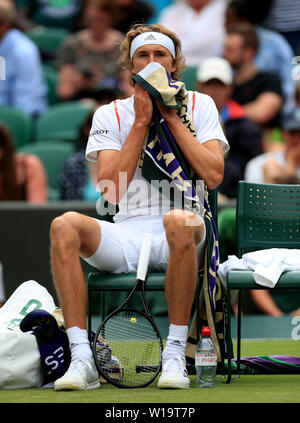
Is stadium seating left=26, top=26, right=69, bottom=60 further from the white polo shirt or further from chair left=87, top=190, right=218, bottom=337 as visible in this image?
chair left=87, top=190, right=218, bottom=337

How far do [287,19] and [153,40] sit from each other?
5.52 meters

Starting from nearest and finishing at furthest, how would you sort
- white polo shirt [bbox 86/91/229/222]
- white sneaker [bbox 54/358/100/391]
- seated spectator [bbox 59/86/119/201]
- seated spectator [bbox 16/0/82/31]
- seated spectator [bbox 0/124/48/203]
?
1. white sneaker [bbox 54/358/100/391]
2. white polo shirt [bbox 86/91/229/222]
3. seated spectator [bbox 0/124/48/203]
4. seated spectator [bbox 59/86/119/201]
5. seated spectator [bbox 16/0/82/31]

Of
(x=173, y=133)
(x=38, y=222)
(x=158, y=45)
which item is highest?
(x=158, y=45)

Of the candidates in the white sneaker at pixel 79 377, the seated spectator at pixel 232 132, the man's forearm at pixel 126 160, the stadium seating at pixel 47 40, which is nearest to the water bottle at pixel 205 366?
the white sneaker at pixel 79 377

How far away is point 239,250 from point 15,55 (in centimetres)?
512

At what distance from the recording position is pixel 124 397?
339 cm

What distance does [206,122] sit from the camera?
4273mm

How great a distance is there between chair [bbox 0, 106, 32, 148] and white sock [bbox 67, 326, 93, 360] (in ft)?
16.7

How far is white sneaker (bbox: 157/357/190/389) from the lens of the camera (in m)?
3.67

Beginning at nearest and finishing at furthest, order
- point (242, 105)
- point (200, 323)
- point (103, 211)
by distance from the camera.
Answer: point (200, 323) < point (103, 211) < point (242, 105)

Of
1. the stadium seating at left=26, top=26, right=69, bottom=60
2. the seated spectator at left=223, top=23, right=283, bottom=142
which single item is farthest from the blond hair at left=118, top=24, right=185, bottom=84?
the stadium seating at left=26, top=26, right=69, bottom=60

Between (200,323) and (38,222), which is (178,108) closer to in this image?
(200,323)

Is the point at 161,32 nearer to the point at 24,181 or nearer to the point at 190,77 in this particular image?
the point at 24,181

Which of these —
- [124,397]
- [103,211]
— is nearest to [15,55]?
[103,211]
